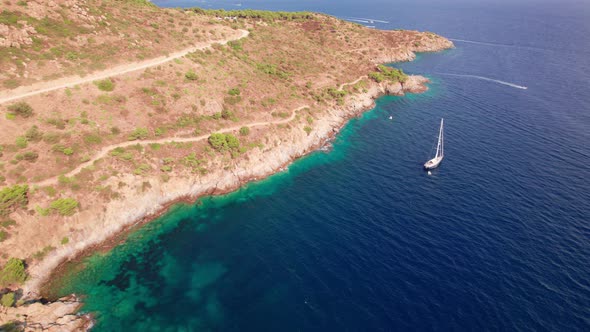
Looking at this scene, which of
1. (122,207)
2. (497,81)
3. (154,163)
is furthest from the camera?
(497,81)

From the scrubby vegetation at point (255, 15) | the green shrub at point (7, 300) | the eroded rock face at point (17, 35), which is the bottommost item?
the green shrub at point (7, 300)

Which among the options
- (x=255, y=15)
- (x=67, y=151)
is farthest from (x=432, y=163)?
(x=255, y=15)

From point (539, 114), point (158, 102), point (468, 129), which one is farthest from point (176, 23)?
point (539, 114)

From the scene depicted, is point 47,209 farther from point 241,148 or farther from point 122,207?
point 241,148

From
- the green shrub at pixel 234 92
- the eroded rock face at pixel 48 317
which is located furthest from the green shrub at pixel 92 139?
the green shrub at pixel 234 92

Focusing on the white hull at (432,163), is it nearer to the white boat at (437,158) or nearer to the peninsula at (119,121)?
the white boat at (437,158)

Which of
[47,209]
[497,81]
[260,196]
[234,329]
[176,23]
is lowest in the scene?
[234,329]
